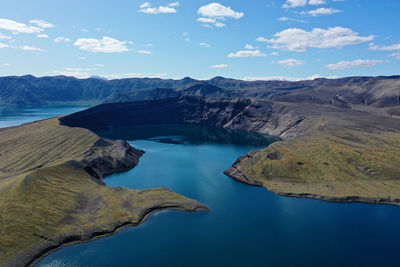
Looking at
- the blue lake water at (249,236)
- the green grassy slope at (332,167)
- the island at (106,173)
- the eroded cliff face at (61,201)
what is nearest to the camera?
the blue lake water at (249,236)

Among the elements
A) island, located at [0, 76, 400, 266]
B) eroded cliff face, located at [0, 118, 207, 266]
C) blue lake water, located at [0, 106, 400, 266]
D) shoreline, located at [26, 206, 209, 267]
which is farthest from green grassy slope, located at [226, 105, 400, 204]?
eroded cliff face, located at [0, 118, 207, 266]

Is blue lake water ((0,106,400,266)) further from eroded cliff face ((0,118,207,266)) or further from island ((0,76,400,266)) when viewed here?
island ((0,76,400,266))

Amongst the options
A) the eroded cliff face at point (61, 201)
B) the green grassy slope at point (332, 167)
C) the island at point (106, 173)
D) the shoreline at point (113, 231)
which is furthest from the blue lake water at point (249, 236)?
the green grassy slope at point (332, 167)

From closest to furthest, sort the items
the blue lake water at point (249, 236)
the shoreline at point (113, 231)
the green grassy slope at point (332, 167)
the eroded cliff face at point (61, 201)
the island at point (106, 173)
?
the shoreline at point (113, 231), the blue lake water at point (249, 236), the eroded cliff face at point (61, 201), the island at point (106, 173), the green grassy slope at point (332, 167)

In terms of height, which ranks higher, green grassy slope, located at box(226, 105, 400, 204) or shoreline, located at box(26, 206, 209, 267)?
green grassy slope, located at box(226, 105, 400, 204)

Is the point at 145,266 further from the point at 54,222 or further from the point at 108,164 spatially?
the point at 108,164

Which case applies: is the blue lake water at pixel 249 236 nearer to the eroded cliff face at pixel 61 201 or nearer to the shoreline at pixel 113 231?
the shoreline at pixel 113 231
